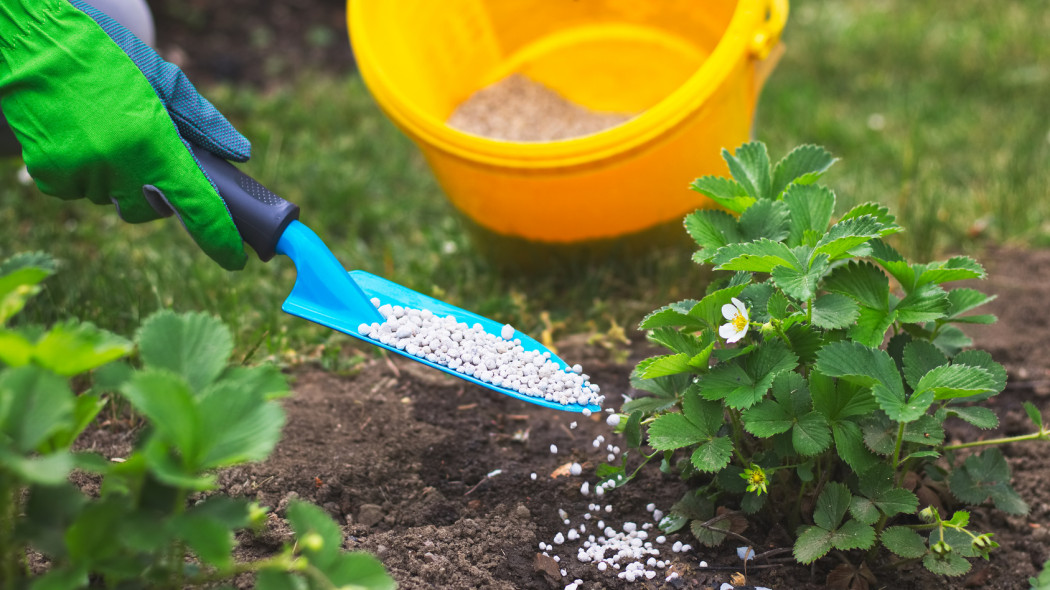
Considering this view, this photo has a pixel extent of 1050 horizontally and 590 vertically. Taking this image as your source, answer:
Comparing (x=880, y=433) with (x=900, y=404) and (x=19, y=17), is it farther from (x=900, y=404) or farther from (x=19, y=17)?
(x=19, y=17)

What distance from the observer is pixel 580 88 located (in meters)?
2.47

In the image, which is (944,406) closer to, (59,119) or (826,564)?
(826,564)

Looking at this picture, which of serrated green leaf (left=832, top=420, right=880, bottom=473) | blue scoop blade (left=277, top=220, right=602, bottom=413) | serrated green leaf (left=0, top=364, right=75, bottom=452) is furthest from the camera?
blue scoop blade (left=277, top=220, right=602, bottom=413)

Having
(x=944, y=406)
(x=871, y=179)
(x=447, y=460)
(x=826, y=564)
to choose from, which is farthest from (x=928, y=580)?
(x=871, y=179)

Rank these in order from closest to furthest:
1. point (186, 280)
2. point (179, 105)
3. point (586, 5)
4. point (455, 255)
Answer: point (179, 105), point (186, 280), point (455, 255), point (586, 5)

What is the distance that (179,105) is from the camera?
149 centimetres

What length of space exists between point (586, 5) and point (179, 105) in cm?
127

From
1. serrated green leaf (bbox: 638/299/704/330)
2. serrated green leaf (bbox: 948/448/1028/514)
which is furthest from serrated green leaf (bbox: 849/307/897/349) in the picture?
serrated green leaf (bbox: 948/448/1028/514)

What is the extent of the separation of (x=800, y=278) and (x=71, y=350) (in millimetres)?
805

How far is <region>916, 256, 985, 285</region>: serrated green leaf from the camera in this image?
114cm

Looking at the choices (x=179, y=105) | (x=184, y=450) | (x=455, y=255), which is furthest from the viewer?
(x=455, y=255)

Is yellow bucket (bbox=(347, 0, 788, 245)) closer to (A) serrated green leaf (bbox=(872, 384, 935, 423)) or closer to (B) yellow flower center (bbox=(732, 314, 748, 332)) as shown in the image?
(B) yellow flower center (bbox=(732, 314, 748, 332))

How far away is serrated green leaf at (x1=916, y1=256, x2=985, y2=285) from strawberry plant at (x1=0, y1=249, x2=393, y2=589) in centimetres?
81

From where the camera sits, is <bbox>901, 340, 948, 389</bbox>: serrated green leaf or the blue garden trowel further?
the blue garden trowel
